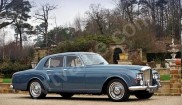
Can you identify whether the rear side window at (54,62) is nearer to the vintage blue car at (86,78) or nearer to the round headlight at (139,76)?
the vintage blue car at (86,78)

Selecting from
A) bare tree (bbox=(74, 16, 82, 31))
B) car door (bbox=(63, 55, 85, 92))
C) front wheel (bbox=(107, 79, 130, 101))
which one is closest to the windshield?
car door (bbox=(63, 55, 85, 92))

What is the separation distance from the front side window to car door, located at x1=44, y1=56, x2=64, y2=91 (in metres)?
0.22

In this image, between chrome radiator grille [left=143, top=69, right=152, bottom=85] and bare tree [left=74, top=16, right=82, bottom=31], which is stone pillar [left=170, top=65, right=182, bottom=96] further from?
bare tree [left=74, top=16, right=82, bottom=31]

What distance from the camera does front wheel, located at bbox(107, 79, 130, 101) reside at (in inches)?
403

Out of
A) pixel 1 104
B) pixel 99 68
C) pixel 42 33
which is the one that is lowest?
pixel 1 104

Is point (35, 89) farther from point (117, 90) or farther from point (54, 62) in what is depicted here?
point (117, 90)

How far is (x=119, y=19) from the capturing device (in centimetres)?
4903

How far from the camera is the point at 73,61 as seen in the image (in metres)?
11.6

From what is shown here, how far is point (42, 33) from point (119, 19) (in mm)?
17954

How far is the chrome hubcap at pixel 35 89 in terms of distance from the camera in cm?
1198

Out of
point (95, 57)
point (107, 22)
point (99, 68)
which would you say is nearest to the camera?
point (99, 68)

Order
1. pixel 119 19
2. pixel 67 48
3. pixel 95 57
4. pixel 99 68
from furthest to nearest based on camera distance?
1. pixel 119 19
2. pixel 67 48
3. pixel 95 57
4. pixel 99 68

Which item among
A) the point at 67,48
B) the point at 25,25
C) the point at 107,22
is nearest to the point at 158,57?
the point at 67,48

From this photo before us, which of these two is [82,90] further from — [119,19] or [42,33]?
[42,33]
